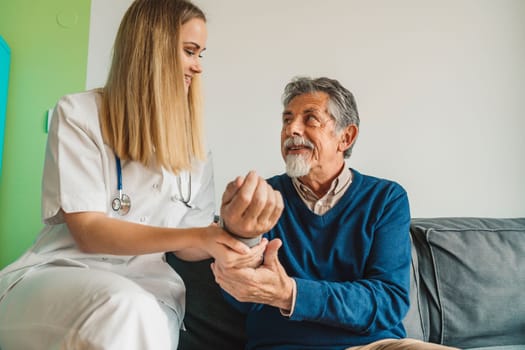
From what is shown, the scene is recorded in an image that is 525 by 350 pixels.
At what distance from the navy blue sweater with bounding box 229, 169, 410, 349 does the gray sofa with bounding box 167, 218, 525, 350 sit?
214 millimetres

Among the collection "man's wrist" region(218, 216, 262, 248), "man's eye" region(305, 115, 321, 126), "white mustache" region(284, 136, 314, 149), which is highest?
"man's eye" region(305, 115, 321, 126)

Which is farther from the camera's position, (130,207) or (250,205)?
(130,207)

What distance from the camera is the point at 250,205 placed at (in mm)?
870

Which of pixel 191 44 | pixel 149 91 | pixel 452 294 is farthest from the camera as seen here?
pixel 452 294

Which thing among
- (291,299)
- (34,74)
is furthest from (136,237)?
(34,74)

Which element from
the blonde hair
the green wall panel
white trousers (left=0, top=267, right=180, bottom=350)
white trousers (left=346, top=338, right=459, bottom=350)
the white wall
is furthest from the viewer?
the white wall

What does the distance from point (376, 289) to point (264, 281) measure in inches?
12.0

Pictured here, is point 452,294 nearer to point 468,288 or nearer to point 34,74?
point 468,288

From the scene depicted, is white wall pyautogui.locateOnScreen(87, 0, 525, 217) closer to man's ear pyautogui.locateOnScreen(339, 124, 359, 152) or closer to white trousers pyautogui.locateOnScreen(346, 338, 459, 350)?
man's ear pyautogui.locateOnScreen(339, 124, 359, 152)

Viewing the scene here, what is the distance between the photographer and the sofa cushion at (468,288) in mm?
1609

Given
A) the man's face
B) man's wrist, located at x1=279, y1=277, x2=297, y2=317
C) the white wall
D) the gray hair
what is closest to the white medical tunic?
man's wrist, located at x1=279, y1=277, x2=297, y2=317

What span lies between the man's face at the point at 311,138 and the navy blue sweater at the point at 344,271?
91mm

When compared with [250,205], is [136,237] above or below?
below

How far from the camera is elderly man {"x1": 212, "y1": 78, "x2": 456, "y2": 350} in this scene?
1.10 m
